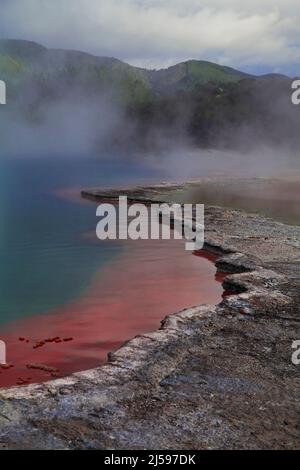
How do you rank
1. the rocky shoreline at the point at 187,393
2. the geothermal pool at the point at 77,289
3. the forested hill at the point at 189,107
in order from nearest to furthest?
the rocky shoreline at the point at 187,393, the geothermal pool at the point at 77,289, the forested hill at the point at 189,107

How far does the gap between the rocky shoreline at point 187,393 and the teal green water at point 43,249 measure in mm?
3285

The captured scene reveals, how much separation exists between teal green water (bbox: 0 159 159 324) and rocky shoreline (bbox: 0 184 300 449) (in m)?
3.29

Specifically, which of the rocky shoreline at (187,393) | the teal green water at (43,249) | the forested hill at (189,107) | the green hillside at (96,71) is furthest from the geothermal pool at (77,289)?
the green hillside at (96,71)

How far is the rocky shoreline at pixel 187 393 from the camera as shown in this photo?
518 centimetres

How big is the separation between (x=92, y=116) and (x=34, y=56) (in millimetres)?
92902

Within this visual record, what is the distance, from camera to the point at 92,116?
7444 centimetres

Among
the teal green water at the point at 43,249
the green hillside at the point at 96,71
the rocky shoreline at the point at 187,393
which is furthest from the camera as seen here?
the green hillside at the point at 96,71

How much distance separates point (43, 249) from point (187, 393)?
8.96m

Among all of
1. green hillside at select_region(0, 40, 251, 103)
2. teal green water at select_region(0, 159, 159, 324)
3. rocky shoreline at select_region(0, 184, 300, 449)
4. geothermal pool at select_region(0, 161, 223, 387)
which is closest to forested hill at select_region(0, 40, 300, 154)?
green hillside at select_region(0, 40, 251, 103)

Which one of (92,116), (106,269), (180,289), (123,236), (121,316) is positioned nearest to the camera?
(121,316)

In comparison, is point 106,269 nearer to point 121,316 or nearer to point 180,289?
point 180,289

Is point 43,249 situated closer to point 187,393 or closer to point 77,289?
point 77,289

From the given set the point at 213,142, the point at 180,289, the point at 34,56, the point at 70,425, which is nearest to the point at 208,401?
the point at 70,425

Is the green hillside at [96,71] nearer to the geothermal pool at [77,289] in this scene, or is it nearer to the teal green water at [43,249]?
the teal green water at [43,249]
